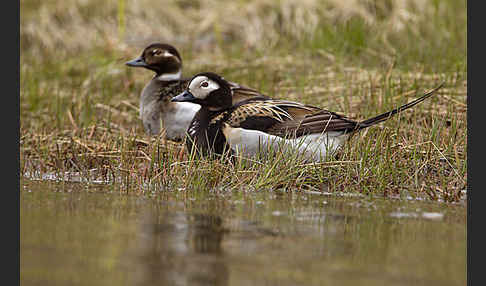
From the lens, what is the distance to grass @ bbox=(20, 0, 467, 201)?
5.89 meters

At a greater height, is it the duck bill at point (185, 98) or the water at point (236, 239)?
the duck bill at point (185, 98)

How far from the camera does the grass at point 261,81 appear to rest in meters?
5.89

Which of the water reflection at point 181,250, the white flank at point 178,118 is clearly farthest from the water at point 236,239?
the white flank at point 178,118

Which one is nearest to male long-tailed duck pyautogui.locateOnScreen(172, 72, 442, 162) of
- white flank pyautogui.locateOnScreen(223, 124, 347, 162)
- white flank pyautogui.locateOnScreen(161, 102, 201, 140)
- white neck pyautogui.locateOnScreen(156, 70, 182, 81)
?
white flank pyautogui.locateOnScreen(223, 124, 347, 162)

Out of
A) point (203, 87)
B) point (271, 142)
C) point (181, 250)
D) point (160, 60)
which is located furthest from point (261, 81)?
point (181, 250)

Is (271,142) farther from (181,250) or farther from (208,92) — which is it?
(181,250)

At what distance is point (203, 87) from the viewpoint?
703 centimetres

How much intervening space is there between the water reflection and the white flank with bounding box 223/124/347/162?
69.8 inches

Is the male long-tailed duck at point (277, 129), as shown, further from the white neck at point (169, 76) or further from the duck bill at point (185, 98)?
the white neck at point (169, 76)

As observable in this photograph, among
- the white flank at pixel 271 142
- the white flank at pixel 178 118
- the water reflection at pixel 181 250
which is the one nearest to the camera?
the water reflection at pixel 181 250

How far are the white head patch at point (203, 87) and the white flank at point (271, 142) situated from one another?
1.92ft

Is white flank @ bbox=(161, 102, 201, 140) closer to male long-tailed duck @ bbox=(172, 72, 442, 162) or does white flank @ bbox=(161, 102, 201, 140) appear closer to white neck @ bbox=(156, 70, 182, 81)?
white neck @ bbox=(156, 70, 182, 81)

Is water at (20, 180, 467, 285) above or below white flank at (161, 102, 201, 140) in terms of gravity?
below

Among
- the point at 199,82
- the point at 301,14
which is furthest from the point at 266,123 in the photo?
the point at 301,14
